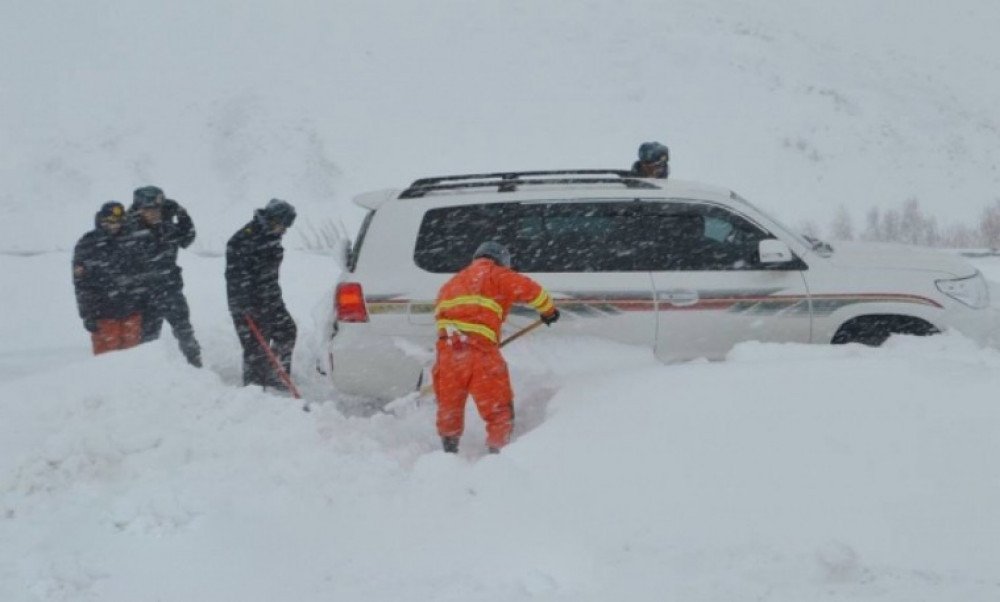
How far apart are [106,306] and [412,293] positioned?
2.96 metres

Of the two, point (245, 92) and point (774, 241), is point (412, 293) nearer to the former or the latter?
point (774, 241)

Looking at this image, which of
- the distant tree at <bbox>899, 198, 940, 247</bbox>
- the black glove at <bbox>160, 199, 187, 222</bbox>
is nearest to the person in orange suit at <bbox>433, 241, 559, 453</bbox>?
the black glove at <bbox>160, 199, 187, 222</bbox>

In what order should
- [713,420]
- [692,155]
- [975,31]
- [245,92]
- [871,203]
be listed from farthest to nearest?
[975,31]
[245,92]
[692,155]
[871,203]
[713,420]

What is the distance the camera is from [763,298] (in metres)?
5.75

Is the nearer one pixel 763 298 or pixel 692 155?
pixel 763 298

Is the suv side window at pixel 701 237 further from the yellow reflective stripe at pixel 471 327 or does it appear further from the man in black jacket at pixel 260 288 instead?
the man in black jacket at pixel 260 288

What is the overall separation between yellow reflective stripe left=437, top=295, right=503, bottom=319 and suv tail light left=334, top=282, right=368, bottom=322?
0.73 metres

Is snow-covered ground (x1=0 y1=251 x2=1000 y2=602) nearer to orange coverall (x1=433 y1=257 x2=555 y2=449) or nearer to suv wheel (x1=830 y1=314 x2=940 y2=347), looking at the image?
suv wheel (x1=830 y1=314 x2=940 y2=347)

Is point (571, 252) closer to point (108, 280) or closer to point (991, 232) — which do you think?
point (108, 280)

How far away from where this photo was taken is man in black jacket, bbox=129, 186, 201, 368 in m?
7.48

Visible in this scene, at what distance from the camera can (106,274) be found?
23.3 feet

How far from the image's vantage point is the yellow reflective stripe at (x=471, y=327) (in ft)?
16.9

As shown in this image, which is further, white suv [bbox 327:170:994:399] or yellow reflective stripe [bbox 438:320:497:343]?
white suv [bbox 327:170:994:399]

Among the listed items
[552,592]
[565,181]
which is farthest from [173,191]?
[552,592]
